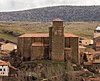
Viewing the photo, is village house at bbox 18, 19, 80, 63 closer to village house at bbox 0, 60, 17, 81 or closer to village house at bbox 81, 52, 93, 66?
village house at bbox 81, 52, 93, 66

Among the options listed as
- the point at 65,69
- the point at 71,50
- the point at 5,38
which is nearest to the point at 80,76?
the point at 65,69

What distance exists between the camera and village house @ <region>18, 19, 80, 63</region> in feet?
308

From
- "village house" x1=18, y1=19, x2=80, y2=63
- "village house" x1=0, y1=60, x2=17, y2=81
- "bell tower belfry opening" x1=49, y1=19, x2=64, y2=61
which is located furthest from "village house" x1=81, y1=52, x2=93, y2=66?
"village house" x1=0, y1=60, x2=17, y2=81

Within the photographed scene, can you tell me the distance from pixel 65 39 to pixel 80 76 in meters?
11.0

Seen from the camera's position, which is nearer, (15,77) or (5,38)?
(15,77)

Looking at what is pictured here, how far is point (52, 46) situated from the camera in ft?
308

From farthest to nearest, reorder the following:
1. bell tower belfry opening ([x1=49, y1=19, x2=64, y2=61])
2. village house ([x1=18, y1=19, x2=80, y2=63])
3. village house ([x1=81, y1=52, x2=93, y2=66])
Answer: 1. village house ([x1=81, y1=52, x2=93, y2=66])
2. village house ([x1=18, y1=19, x2=80, y2=63])
3. bell tower belfry opening ([x1=49, y1=19, x2=64, y2=61])

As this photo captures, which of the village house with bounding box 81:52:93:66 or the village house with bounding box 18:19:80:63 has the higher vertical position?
the village house with bounding box 18:19:80:63

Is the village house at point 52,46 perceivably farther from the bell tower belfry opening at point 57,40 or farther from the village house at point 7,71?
the village house at point 7,71

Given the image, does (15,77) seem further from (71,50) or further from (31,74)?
(71,50)

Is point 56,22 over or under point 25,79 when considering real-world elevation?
over

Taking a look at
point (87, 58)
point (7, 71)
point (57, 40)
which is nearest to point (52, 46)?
point (57, 40)

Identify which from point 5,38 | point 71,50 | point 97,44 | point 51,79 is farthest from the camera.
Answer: point 5,38

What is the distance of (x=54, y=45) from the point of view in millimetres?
93750
